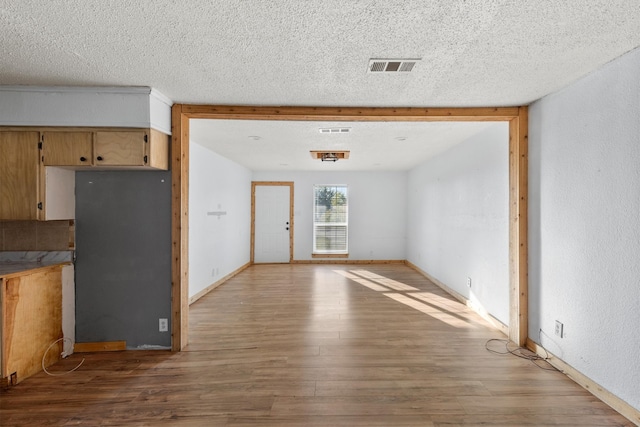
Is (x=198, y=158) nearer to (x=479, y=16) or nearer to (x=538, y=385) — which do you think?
(x=479, y=16)

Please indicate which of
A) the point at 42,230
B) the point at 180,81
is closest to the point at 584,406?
the point at 180,81

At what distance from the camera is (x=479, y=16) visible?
1760 millimetres

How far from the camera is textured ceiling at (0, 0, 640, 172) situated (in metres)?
1.71

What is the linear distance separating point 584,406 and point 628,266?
102cm

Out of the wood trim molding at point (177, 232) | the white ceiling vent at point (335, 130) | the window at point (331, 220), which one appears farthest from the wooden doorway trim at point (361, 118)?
the window at point (331, 220)

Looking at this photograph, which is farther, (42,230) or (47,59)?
(42,230)

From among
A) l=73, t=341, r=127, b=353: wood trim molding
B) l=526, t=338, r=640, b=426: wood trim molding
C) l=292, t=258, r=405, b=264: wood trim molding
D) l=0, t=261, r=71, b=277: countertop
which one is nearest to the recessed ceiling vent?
l=526, t=338, r=640, b=426: wood trim molding

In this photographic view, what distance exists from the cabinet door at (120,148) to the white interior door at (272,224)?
205 inches

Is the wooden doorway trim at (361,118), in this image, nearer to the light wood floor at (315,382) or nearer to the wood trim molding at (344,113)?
the wood trim molding at (344,113)

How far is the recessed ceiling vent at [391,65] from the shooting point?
2254 mm

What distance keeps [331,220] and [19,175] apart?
6315mm

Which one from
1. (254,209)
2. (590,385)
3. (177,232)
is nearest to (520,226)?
(590,385)

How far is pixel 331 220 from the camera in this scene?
328 inches

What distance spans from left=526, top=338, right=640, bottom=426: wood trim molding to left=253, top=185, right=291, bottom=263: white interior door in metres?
5.87
